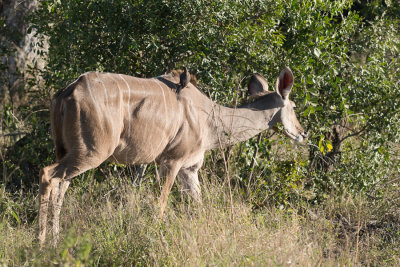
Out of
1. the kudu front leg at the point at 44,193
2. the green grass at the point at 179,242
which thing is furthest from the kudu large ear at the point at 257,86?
the kudu front leg at the point at 44,193

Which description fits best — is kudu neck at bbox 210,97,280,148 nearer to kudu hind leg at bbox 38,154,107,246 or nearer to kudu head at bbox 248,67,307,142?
kudu head at bbox 248,67,307,142

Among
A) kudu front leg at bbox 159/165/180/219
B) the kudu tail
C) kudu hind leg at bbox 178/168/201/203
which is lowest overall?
kudu hind leg at bbox 178/168/201/203

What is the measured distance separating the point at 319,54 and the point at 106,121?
211cm

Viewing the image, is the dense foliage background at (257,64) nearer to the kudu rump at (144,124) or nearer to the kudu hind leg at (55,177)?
the kudu rump at (144,124)

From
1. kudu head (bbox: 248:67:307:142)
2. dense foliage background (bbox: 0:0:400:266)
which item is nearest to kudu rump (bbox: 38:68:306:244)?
kudu head (bbox: 248:67:307:142)

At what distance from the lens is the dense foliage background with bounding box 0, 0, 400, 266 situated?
15.9 ft

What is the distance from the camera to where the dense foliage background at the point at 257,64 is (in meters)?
4.84

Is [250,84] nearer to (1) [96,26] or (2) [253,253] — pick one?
(1) [96,26]

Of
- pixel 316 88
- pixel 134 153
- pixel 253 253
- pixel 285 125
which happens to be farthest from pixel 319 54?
pixel 253 253

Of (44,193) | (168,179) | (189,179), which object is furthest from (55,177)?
(189,179)

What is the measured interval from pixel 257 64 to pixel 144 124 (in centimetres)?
143

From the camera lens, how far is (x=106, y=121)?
Answer: 3986 millimetres

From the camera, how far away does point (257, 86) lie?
5188 millimetres

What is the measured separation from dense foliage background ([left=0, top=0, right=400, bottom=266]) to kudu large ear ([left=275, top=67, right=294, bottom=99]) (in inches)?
6.8
